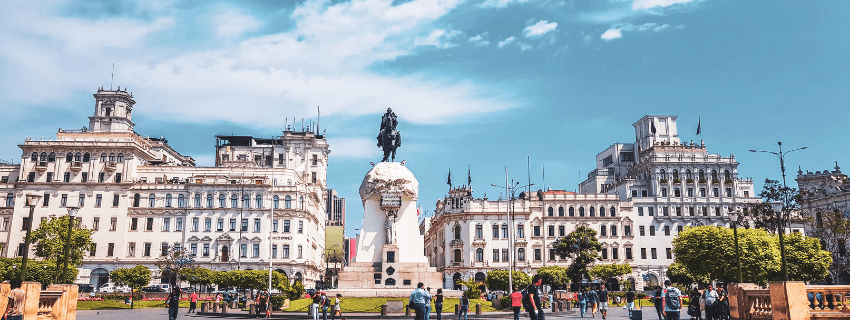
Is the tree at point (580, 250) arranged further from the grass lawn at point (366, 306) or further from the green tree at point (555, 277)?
the grass lawn at point (366, 306)

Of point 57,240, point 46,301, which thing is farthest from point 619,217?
point 46,301

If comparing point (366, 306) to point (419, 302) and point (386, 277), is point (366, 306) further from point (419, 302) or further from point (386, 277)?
point (419, 302)

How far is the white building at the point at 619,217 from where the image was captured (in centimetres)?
7725

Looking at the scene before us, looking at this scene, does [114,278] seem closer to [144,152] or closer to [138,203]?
[138,203]

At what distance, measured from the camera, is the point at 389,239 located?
112 ft

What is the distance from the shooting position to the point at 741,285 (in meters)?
18.9

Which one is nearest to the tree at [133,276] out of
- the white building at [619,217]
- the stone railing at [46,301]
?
the stone railing at [46,301]

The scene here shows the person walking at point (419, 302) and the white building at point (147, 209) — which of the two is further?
the white building at point (147, 209)

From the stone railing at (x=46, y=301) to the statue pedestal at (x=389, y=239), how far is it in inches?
654

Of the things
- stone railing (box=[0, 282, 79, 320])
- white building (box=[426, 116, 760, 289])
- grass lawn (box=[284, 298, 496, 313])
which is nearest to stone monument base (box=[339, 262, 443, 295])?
grass lawn (box=[284, 298, 496, 313])

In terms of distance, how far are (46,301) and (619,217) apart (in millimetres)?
70140

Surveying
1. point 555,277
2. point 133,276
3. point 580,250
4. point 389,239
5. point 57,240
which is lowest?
point 555,277

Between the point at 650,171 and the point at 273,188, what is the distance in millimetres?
46690

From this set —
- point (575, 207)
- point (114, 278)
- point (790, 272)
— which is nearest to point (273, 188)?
point (114, 278)
